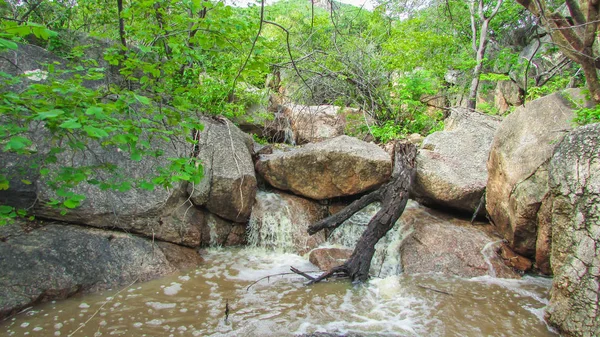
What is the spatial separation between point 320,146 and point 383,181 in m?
1.38

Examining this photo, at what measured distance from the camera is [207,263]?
5.51 meters

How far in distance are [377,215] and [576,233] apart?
2.62 meters

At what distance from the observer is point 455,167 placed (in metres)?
6.54

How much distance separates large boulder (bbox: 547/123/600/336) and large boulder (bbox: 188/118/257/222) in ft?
14.8

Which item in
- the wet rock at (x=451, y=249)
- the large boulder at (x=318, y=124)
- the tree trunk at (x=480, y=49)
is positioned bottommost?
the wet rock at (x=451, y=249)

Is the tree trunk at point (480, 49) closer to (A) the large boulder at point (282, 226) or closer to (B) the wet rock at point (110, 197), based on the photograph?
(A) the large boulder at point (282, 226)

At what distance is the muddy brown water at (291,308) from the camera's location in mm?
3594

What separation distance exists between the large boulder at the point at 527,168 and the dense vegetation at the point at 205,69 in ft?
1.75

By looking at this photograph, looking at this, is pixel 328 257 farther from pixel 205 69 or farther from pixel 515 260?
pixel 205 69

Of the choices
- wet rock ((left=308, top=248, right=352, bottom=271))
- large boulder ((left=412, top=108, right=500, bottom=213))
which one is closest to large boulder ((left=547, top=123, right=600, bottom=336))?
large boulder ((left=412, top=108, right=500, bottom=213))

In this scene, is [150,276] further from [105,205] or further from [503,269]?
[503,269]

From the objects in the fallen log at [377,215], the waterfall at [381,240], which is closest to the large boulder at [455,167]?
the fallen log at [377,215]

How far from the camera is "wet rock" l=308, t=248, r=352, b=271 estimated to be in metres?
5.37

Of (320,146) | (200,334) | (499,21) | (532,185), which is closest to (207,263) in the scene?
(200,334)
